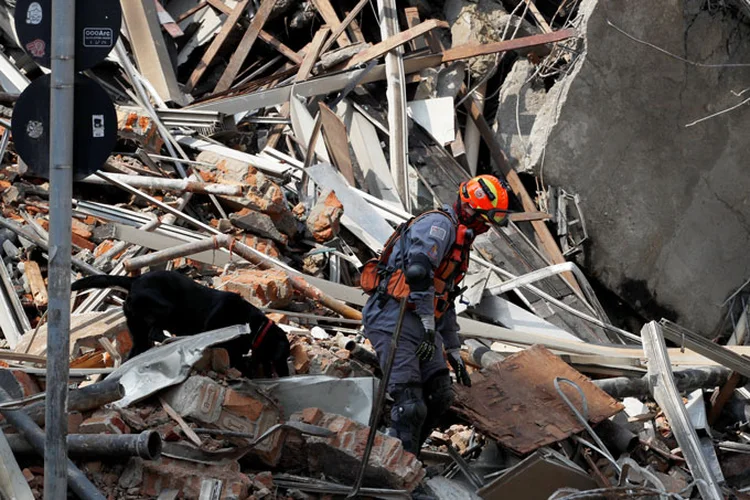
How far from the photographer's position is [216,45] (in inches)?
457

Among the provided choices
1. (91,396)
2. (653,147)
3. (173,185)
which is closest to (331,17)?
(173,185)

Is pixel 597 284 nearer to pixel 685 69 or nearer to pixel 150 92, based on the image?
pixel 685 69

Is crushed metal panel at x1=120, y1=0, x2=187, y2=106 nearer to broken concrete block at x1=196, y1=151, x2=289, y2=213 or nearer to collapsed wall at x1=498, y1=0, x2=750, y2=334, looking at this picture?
broken concrete block at x1=196, y1=151, x2=289, y2=213

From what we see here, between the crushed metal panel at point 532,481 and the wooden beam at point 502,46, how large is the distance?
581 centimetres

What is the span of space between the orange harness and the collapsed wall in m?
4.53

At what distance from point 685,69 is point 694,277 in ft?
7.32

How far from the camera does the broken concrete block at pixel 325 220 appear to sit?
9.06 metres

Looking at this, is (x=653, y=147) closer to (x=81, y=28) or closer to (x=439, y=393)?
(x=439, y=393)

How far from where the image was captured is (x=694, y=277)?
428 inches

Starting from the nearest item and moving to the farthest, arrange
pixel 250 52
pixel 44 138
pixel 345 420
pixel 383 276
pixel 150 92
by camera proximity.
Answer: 1. pixel 44 138
2. pixel 345 420
3. pixel 383 276
4. pixel 150 92
5. pixel 250 52

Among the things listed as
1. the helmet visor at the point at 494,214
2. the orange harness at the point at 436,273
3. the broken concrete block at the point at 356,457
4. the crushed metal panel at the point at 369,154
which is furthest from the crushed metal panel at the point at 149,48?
the broken concrete block at the point at 356,457

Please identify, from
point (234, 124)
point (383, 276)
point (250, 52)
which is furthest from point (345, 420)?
point (250, 52)

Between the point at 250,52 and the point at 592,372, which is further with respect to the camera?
the point at 250,52

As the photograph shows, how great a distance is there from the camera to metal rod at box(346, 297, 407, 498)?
5074 millimetres
